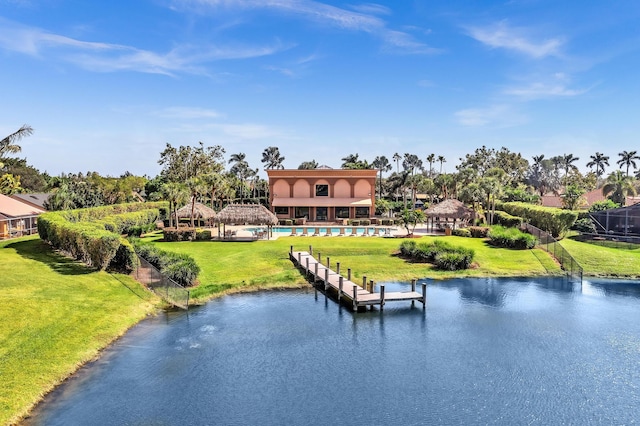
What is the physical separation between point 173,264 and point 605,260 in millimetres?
30871

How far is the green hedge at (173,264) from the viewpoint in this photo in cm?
2695

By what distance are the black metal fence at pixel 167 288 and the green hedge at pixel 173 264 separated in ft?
3.75

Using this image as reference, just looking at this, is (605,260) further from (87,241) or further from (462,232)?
A: (87,241)

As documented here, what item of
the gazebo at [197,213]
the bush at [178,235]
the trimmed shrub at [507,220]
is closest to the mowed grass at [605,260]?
the trimmed shrub at [507,220]

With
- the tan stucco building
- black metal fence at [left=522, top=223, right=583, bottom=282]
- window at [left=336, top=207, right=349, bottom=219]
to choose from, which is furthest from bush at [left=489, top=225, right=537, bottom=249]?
window at [left=336, top=207, right=349, bottom=219]

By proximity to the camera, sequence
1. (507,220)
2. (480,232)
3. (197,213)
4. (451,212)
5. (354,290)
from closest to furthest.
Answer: (354,290), (480,232), (451,212), (507,220), (197,213)

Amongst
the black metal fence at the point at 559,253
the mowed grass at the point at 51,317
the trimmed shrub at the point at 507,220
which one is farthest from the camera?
the trimmed shrub at the point at 507,220

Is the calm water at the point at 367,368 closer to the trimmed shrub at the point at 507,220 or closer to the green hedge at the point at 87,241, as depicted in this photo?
the green hedge at the point at 87,241

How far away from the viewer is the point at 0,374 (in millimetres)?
14672

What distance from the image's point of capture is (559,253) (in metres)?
35.4

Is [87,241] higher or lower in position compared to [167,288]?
higher

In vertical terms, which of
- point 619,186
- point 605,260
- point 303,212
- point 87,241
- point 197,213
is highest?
point 619,186

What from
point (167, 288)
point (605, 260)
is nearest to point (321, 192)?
point (605, 260)

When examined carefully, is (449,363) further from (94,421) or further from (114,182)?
(114,182)
